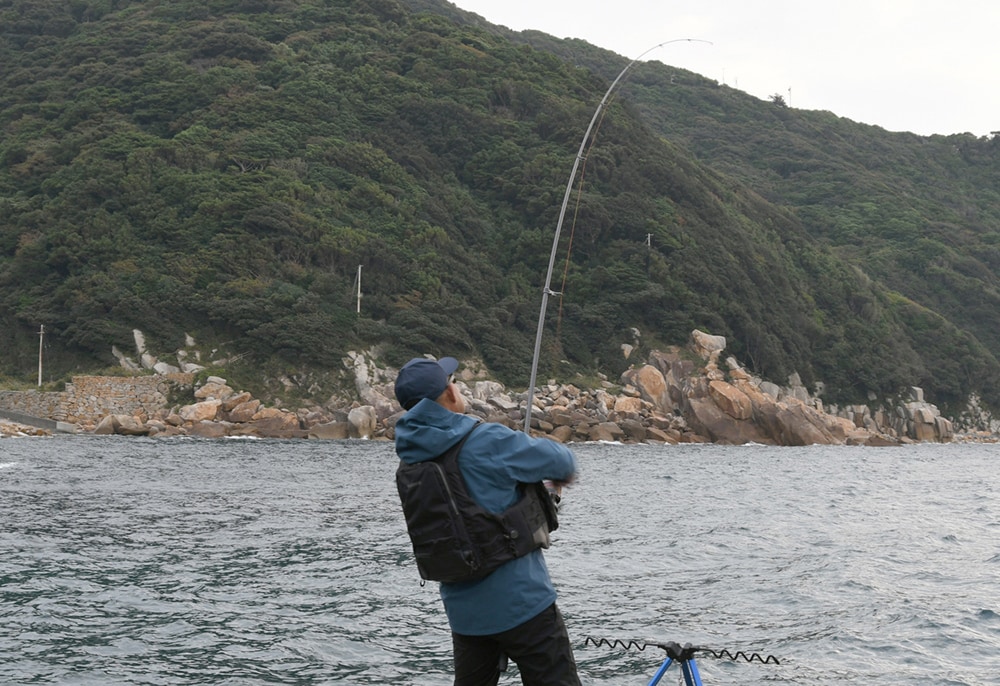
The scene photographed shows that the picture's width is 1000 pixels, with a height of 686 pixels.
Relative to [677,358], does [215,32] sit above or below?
above

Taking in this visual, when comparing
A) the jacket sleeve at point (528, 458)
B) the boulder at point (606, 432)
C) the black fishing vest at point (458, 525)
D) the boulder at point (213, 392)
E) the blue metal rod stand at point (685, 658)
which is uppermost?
the jacket sleeve at point (528, 458)

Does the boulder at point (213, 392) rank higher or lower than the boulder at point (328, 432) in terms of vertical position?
higher

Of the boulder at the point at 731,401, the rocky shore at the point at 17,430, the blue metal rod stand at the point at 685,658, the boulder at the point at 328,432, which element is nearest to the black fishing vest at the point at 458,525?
the blue metal rod stand at the point at 685,658

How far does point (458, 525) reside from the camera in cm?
404

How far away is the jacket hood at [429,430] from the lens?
13.4 ft

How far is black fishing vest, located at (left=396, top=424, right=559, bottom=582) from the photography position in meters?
4.04

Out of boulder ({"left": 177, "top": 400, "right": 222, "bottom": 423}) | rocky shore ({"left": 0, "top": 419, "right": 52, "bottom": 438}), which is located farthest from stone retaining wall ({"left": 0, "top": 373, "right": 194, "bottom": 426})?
boulder ({"left": 177, "top": 400, "right": 222, "bottom": 423})

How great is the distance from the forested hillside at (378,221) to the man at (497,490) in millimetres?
43659

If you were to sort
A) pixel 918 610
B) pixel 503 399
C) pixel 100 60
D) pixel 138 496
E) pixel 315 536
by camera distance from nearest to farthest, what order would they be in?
pixel 918 610, pixel 315 536, pixel 138 496, pixel 503 399, pixel 100 60

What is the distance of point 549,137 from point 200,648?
73945mm

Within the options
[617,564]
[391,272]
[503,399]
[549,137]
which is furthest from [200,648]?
[549,137]

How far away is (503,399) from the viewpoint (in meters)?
53.7

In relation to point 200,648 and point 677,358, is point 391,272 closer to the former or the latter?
point 677,358

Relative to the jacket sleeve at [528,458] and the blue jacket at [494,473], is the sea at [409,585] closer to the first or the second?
the blue jacket at [494,473]
